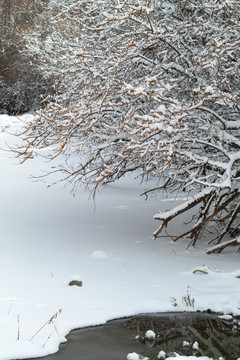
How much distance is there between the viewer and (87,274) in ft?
22.0

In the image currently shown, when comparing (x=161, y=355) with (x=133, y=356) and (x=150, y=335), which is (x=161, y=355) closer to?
(x=133, y=356)

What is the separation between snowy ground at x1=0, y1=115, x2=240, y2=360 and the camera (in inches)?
204

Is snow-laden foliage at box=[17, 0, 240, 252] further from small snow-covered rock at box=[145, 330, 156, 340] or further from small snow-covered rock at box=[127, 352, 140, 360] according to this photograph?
small snow-covered rock at box=[127, 352, 140, 360]

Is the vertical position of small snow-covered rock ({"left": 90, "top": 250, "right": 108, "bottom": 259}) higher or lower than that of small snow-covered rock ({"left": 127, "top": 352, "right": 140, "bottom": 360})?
higher

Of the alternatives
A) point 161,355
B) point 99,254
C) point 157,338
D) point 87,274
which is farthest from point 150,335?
point 99,254

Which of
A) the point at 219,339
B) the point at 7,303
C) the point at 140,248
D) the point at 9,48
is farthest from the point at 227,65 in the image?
the point at 9,48

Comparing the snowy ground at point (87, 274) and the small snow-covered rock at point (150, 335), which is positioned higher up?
the snowy ground at point (87, 274)

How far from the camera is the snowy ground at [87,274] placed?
518 centimetres

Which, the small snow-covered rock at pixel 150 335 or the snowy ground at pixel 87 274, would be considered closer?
the small snow-covered rock at pixel 150 335

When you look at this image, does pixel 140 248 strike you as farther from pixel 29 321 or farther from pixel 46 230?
pixel 29 321

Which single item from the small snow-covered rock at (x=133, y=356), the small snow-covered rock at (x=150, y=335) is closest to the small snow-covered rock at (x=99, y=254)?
the small snow-covered rock at (x=150, y=335)

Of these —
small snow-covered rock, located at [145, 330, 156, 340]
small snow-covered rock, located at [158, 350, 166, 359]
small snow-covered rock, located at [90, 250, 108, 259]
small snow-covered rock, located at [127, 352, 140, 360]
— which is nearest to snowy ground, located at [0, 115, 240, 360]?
small snow-covered rock, located at [90, 250, 108, 259]

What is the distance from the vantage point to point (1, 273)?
6.53 meters

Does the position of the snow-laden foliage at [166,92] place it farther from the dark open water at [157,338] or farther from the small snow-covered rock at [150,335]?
the small snow-covered rock at [150,335]
